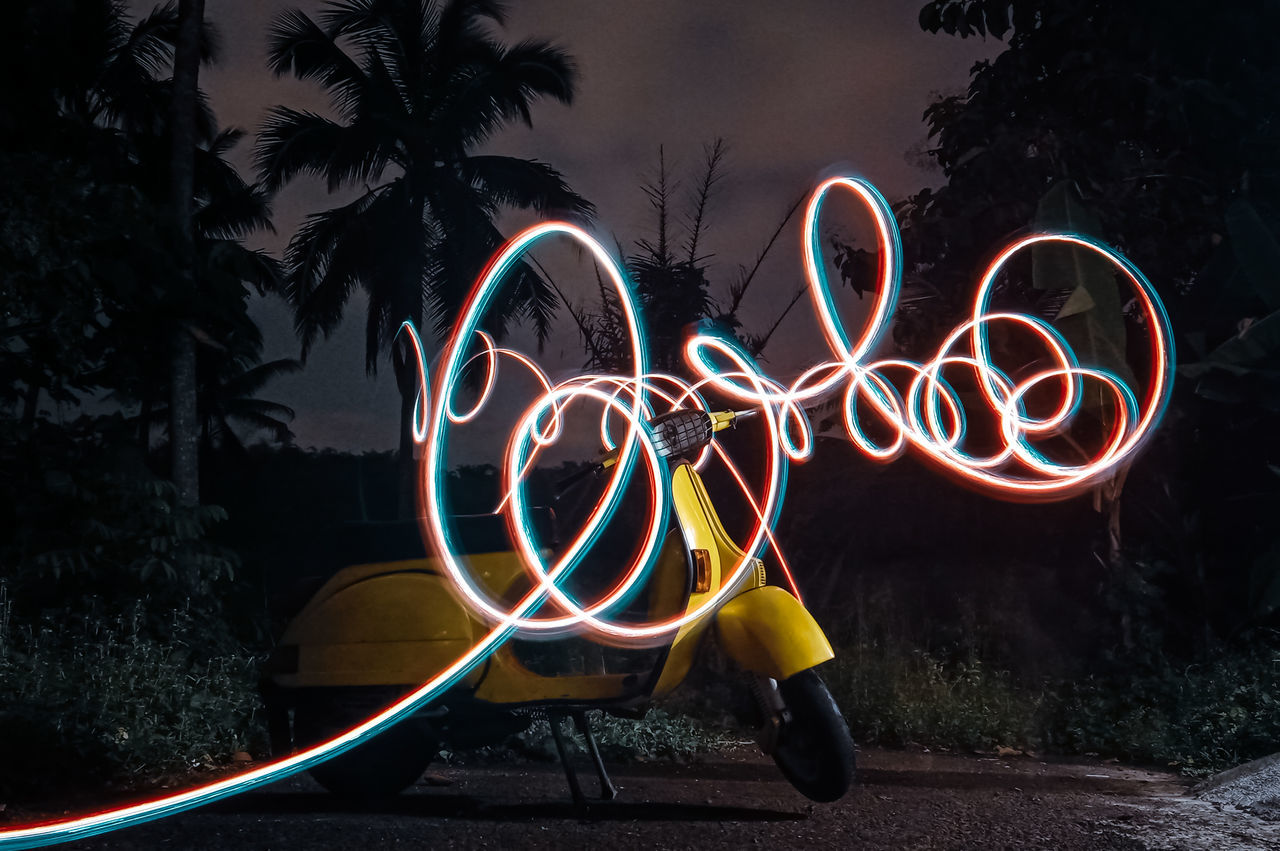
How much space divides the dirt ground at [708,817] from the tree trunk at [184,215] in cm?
536

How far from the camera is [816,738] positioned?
490 centimetres

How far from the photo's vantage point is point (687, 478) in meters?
5.38

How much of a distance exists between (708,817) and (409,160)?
13.3 m

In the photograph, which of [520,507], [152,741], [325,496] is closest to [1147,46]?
[520,507]

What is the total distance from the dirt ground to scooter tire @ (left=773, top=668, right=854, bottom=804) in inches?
8.5

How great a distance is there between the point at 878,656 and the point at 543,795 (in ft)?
15.6

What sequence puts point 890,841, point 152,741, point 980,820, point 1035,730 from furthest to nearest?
point 1035,730, point 152,741, point 980,820, point 890,841

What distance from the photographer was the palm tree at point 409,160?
53.0ft

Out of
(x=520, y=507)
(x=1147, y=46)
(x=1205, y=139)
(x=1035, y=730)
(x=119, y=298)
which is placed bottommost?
(x=1035, y=730)

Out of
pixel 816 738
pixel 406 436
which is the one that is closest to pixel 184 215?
pixel 406 436

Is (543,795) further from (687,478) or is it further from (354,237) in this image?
(354,237)

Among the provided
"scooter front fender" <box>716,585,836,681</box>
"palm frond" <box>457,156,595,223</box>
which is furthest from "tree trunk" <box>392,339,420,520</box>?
"scooter front fender" <box>716,585,836,681</box>

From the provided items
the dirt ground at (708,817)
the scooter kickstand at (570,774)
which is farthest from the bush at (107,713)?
the scooter kickstand at (570,774)

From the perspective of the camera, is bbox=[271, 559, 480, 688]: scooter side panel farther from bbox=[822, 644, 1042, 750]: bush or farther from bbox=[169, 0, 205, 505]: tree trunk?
bbox=[169, 0, 205, 505]: tree trunk
